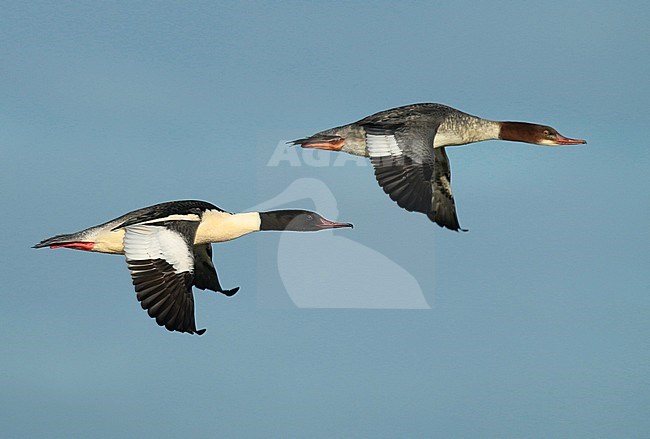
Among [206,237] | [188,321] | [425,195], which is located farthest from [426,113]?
[188,321]

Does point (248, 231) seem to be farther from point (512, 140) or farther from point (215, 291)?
point (512, 140)

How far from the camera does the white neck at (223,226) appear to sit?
44.2ft

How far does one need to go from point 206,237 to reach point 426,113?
8.93 ft

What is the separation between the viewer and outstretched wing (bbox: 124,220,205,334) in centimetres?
1213

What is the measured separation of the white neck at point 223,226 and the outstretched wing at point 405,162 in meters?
1.66

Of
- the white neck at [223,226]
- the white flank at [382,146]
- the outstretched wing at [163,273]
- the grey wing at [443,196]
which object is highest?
the white flank at [382,146]

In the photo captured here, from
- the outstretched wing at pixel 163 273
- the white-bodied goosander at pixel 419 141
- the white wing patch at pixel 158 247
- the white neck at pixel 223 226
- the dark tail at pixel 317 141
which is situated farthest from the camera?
the dark tail at pixel 317 141

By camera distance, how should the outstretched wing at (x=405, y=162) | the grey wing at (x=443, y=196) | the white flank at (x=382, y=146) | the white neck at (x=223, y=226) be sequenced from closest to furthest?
the outstretched wing at (x=405, y=162) → the white flank at (x=382, y=146) → the white neck at (x=223, y=226) → the grey wing at (x=443, y=196)

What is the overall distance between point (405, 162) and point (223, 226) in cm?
211

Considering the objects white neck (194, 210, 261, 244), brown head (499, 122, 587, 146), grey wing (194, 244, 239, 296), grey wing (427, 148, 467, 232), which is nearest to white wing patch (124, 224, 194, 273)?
white neck (194, 210, 261, 244)

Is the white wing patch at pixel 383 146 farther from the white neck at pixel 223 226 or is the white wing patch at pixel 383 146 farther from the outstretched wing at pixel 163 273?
the outstretched wing at pixel 163 273

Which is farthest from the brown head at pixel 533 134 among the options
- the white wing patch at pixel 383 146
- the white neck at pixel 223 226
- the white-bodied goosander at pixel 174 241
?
the white neck at pixel 223 226

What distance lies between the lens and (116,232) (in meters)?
13.2

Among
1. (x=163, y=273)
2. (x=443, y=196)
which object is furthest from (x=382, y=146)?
(x=163, y=273)
